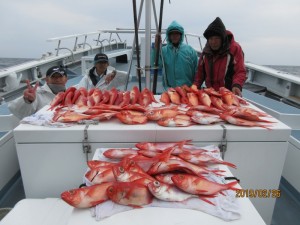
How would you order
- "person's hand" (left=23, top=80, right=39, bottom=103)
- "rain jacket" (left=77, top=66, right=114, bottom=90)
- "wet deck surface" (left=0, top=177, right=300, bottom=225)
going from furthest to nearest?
"rain jacket" (left=77, top=66, right=114, bottom=90) → "person's hand" (left=23, top=80, right=39, bottom=103) → "wet deck surface" (left=0, top=177, right=300, bottom=225)

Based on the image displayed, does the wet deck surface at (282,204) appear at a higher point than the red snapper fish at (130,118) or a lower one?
lower

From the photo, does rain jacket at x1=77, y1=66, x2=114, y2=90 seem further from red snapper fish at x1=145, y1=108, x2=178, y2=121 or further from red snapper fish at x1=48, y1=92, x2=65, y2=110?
red snapper fish at x1=145, y1=108, x2=178, y2=121

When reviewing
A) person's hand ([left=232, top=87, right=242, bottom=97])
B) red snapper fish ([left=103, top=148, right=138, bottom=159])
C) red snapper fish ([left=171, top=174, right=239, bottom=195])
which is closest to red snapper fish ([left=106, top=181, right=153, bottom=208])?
red snapper fish ([left=171, top=174, right=239, bottom=195])

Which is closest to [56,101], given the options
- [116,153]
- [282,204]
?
[116,153]

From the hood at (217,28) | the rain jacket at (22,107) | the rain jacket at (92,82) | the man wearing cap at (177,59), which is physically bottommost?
the rain jacket at (22,107)

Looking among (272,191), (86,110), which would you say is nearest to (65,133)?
(86,110)

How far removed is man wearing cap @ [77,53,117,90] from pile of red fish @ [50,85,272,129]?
3.29 feet

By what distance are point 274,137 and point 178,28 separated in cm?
192

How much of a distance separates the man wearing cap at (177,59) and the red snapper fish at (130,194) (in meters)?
2.35

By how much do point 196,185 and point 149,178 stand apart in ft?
0.75

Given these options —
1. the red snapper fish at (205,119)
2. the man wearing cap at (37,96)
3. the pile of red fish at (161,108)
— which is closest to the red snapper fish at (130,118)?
the pile of red fish at (161,108)

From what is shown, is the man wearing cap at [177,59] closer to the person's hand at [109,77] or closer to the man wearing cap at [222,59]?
the man wearing cap at [222,59]

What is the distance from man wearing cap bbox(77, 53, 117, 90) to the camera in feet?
10.5

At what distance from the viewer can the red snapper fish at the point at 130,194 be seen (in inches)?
42.5
